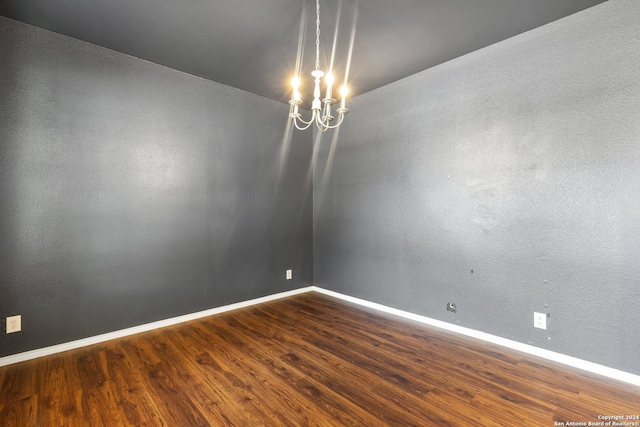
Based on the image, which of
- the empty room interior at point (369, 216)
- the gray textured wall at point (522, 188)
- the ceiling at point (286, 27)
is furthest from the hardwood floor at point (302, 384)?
the ceiling at point (286, 27)

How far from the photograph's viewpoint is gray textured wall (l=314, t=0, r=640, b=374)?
1.98 meters

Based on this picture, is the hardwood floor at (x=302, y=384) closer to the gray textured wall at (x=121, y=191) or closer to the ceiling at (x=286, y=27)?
the gray textured wall at (x=121, y=191)

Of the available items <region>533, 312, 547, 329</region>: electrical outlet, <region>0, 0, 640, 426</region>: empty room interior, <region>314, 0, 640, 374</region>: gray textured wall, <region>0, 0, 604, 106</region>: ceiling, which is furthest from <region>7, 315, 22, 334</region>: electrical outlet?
<region>533, 312, 547, 329</region>: electrical outlet

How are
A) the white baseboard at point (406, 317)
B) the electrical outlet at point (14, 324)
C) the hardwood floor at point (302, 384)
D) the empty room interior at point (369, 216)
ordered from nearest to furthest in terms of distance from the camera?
the hardwood floor at point (302, 384) < the empty room interior at point (369, 216) < the white baseboard at point (406, 317) < the electrical outlet at point (14, 324)

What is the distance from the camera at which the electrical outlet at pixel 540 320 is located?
2269 millimetres

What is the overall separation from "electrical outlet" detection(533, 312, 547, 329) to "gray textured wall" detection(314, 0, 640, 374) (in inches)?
1.4

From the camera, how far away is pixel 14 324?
2229mm

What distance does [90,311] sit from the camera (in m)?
2.54

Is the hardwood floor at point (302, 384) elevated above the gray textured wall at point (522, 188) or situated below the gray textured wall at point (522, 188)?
below

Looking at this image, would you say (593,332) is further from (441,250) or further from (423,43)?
(423,43)

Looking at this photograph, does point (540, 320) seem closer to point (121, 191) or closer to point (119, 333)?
point (119, 333)

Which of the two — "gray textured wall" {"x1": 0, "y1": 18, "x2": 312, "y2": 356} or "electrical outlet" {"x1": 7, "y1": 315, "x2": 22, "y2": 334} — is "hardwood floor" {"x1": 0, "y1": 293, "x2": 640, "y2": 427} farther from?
"gray textured wall" {"x1": 0, "y1": 18, "x2": 312, "y2": 356}

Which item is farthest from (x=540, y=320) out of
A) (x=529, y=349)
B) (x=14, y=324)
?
(x=14, y=324)

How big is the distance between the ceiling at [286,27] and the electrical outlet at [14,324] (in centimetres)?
232
